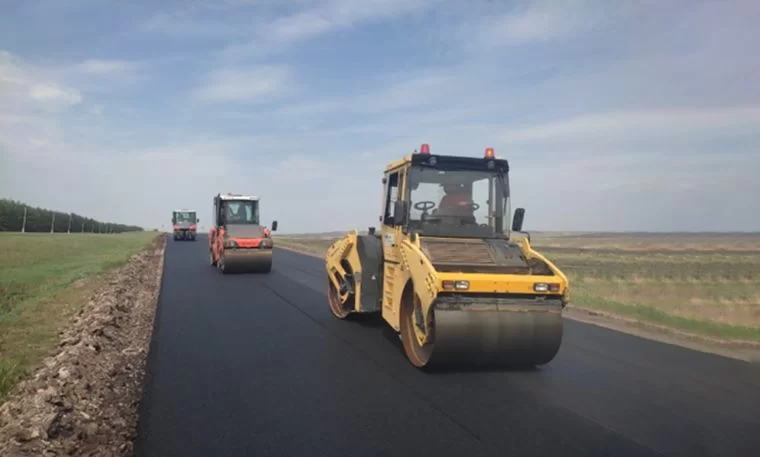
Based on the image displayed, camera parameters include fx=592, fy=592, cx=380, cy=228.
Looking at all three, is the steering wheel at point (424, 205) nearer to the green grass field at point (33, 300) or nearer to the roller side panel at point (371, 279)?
the roller side panel at point (371, 279)

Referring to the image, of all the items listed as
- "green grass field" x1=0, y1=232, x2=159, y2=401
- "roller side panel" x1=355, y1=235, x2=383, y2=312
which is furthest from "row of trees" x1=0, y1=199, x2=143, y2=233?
"roller side panel" x1=355, y1=235, x2=383, y2=312

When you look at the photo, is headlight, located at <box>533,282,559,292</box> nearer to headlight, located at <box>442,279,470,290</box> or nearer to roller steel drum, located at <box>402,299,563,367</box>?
roller steel drum, located at <box>402,299,563,367</box>

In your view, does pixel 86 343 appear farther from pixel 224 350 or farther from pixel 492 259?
pixel 492 259

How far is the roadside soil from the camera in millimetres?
9500

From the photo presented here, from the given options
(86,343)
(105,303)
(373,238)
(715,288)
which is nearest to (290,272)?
(105,303)

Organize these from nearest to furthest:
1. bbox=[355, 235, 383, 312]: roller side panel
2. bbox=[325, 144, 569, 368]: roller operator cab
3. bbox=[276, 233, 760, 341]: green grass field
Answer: bbox=[325, 144, 569, 368]: roller operator cab
bbox=[355, 235, 383, 312]: roller side panel
bbox=[276, 233, 760, 341]: green grass field

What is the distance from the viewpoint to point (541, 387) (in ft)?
22.8

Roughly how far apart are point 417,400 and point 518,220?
11.6ft

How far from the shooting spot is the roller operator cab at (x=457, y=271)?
7.11m

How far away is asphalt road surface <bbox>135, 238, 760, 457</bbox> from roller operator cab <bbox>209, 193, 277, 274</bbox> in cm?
1023

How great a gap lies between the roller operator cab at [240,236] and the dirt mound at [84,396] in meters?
9.41

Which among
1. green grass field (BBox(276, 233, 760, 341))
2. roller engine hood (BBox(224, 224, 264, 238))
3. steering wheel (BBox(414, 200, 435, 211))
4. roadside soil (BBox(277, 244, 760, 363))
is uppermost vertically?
steering wheel (BBox(414, 200, 435, 211))

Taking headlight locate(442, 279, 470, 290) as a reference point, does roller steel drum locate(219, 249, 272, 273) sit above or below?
below

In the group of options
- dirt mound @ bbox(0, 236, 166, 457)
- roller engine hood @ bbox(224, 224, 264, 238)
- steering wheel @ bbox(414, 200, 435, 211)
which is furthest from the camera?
roller engine hood @ bbox(224, 224, 264, 238)
